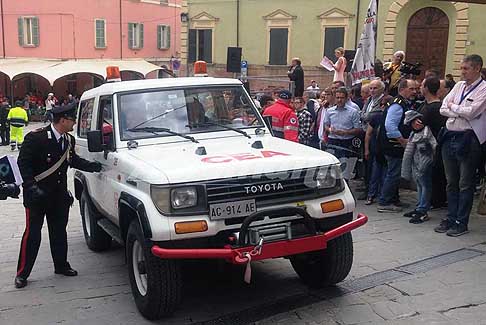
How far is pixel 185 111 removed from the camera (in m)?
5.75

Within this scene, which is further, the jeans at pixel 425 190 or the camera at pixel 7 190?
the jeans at pixel 425 190

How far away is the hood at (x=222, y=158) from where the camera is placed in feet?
14.4

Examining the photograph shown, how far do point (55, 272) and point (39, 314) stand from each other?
116 centimetres

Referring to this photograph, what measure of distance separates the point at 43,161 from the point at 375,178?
511 centimetres

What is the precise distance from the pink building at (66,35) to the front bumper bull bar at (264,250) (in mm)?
34385

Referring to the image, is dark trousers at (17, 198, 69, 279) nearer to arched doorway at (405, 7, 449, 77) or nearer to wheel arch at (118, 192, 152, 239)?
wheel arch at (118, 192, 152, 239)

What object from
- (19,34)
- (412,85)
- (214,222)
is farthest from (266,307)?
(19,34)

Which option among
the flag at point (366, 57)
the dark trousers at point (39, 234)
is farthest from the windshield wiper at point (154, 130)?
the flag at point (366, 57)

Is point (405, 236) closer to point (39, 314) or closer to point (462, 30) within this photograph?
point (39, 314)

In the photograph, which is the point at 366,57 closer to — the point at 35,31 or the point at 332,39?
the point at 332,39

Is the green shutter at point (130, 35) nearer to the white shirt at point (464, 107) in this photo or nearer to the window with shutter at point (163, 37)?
the window with shutter at point (163, 37)

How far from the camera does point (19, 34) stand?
38500 mm

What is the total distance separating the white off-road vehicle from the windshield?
11 mm

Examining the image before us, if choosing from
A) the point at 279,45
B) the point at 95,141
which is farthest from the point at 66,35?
the point at 95,141
